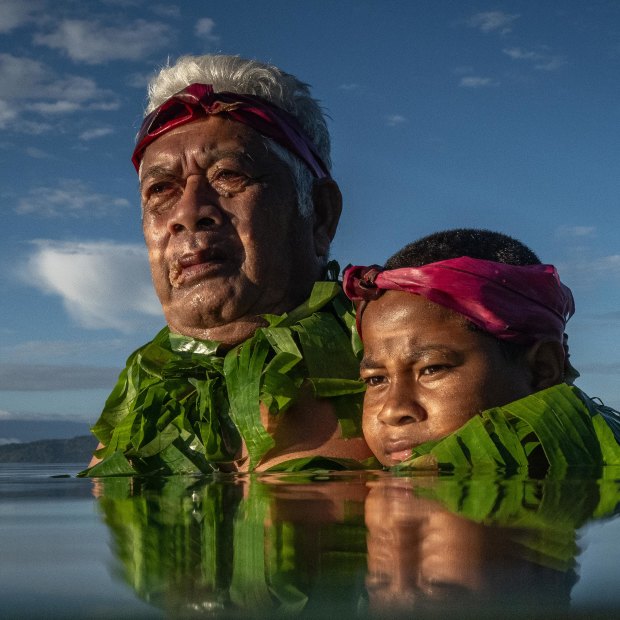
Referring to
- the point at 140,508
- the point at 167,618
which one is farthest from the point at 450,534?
the point at 140,508

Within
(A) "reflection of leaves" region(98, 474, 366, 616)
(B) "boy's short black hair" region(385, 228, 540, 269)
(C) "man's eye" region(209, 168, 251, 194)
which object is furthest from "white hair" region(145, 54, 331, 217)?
(A) "reflection of leaves" region(98, 474, 366, 616)

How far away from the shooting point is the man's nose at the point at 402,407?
8.67 ft

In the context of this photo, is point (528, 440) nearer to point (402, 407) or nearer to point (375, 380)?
point (402, 407)

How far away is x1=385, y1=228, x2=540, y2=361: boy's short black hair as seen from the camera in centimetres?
304

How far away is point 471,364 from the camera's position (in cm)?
268

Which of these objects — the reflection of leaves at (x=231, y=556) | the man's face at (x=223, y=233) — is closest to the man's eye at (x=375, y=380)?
the man's face at (x=223, y=233)

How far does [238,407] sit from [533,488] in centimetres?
149

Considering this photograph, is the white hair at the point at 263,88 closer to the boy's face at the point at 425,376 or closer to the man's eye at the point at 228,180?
the man's eye at the point at 228,180

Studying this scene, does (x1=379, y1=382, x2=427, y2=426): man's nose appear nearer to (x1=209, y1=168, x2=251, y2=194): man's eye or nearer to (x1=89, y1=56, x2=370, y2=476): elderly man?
(x1=89, y1=56, x2=370, y2=476): elderly man

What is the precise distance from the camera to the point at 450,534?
0.86 meters

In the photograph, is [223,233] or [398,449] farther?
[223,233]

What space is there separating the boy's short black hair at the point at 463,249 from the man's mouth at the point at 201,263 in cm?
64

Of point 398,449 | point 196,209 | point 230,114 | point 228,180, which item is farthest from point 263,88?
point 398,449

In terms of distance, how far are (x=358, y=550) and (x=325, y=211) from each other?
304cm
